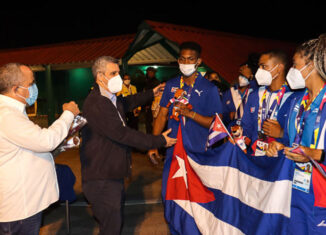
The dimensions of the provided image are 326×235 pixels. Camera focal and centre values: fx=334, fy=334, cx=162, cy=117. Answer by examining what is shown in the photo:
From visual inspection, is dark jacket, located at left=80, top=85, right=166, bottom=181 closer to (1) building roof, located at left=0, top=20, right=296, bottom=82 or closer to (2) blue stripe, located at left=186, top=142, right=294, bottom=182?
(2) blue stripe, located at left=186, top=142, right=294, bottom=182

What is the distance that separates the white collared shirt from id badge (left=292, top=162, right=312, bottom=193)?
1999mm

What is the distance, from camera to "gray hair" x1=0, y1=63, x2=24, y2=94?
9.03 ft

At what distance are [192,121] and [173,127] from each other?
293 millimetres

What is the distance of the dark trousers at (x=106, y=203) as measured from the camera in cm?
342

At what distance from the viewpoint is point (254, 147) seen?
4074 millimetres

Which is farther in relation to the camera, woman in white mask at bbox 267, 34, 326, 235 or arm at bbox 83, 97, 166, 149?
Answer: arm at bbox 83, 97, 166, 149

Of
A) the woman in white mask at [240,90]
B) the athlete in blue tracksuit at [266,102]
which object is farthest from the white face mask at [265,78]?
the woman in white mask at [240,90]

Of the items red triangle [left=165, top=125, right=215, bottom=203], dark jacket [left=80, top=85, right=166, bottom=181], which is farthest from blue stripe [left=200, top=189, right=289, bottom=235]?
dark jacket [left=80, top=85, right=166, bottom=181]

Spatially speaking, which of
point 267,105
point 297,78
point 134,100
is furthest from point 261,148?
point 134,100

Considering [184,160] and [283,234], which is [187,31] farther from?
[283,234]

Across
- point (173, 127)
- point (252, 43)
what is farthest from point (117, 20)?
point (173, 127)

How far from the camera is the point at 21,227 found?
2.81 metres

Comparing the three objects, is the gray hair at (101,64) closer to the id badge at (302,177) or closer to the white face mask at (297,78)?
the white face mask at (297,78)

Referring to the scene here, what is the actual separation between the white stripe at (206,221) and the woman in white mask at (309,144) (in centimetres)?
79
